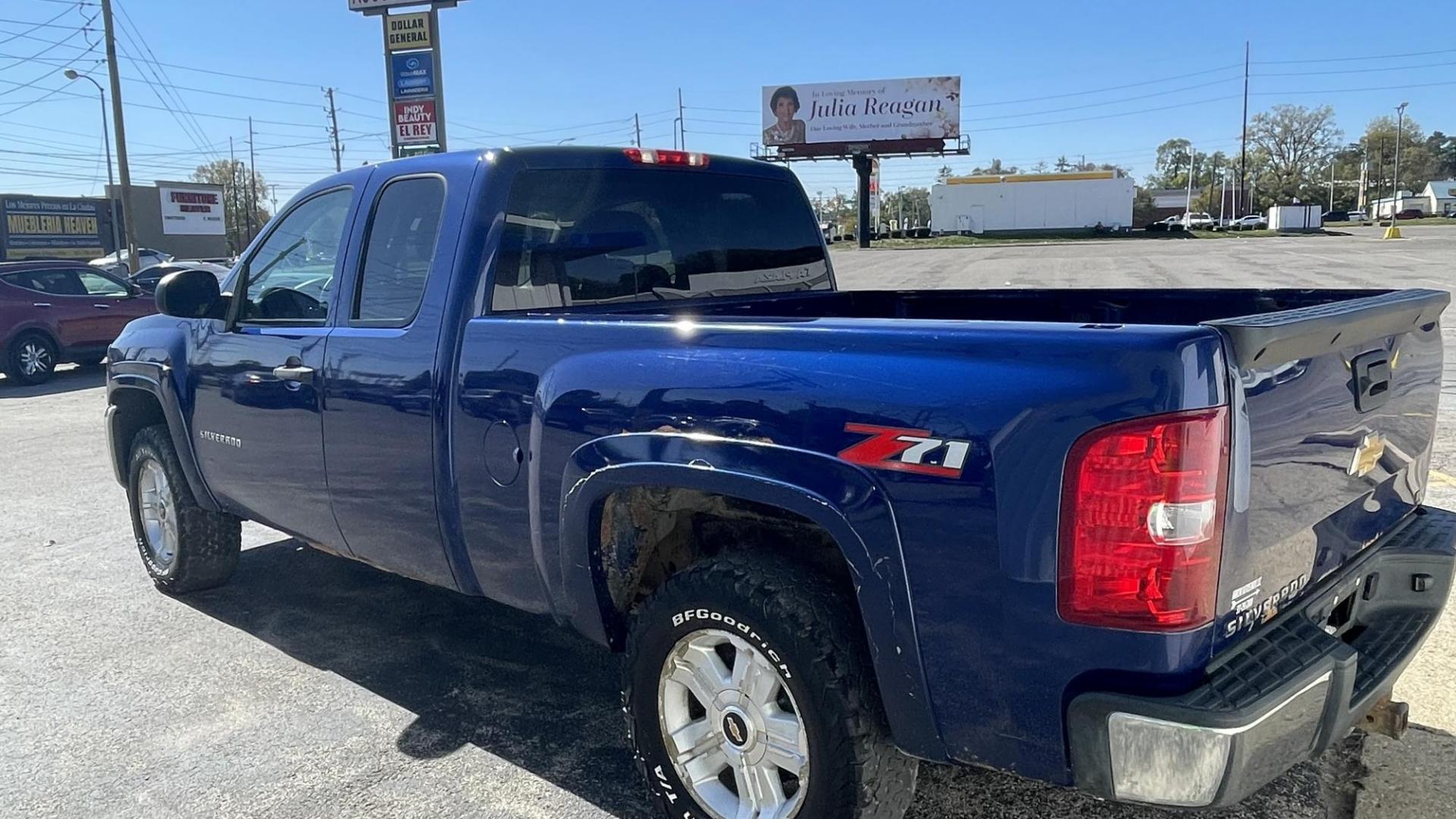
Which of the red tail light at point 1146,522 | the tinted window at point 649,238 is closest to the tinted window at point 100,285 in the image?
the tinted window at point 649,238

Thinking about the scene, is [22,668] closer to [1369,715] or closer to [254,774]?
[254,774]

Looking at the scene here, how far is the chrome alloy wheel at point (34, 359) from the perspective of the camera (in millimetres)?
13992

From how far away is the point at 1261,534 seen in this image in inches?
88.4

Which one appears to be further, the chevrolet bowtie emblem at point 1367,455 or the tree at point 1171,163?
the tree at point 1171,163

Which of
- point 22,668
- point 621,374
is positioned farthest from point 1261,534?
point 22,668

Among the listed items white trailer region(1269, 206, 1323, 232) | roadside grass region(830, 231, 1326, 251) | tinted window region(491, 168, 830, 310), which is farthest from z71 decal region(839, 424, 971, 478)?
white trailer region(1269, 206, 1323, 232)

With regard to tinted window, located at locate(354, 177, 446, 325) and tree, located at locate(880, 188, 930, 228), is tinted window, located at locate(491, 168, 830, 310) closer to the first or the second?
tinted window, located at locate(354, 177, 446, 325)

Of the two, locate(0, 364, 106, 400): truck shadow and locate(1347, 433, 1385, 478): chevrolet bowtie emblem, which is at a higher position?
locate(1347, 433, 1385, 478): chevrolet bowtie emblem

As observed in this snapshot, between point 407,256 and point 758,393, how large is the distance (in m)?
1.75

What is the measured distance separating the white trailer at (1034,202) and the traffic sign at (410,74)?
210ft

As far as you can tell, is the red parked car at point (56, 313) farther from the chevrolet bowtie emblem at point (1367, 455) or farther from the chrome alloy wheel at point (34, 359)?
the chevrolet bowtie emblem at point (1367, 455)

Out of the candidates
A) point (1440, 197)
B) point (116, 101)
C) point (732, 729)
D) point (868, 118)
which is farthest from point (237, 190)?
point (1440, 197)

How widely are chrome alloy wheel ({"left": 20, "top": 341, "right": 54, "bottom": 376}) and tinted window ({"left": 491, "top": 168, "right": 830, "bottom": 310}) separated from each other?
43.6 ft

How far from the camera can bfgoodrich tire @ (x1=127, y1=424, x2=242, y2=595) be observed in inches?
196
